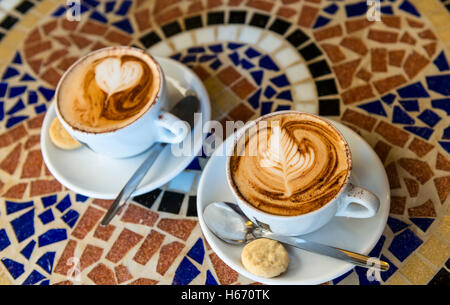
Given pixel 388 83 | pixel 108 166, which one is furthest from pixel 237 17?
pixel 108 166

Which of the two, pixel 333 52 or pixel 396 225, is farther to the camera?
pixel 333 52

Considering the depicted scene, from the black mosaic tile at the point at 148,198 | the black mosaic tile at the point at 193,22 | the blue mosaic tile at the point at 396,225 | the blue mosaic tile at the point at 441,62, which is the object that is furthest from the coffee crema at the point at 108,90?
the blue mosaic tile at the point at 441,62

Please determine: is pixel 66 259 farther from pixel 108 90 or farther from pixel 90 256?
pixel 108 90

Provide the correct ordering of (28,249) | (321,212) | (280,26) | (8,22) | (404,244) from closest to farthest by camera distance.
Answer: (321,212) → (404,244) → (28,249) → (280,26) → (8,22)

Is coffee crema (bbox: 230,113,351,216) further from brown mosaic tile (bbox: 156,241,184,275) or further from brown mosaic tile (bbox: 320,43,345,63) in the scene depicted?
brown mosaic tile (bbox: 320,43,345,63)

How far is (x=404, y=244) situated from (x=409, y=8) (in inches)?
23.6

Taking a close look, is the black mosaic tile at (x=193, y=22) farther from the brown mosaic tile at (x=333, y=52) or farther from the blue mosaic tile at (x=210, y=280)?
the blue mosaic tile at (x=210, y=280)

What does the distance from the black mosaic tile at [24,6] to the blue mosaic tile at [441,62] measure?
1.10 meters

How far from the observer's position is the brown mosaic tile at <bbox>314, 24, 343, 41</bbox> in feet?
3.34

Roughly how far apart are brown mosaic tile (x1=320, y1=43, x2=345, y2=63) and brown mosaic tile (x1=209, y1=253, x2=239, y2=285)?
53cm

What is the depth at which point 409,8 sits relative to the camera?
1.02 meters

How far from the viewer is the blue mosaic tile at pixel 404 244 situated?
2.39 ft

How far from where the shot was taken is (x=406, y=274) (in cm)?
71
